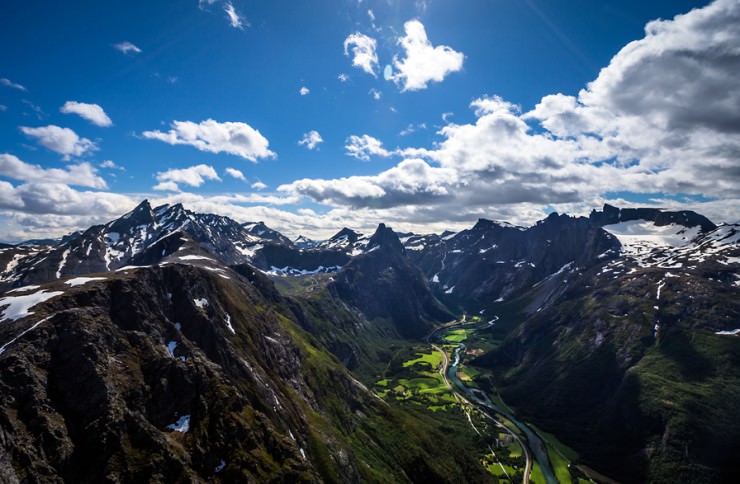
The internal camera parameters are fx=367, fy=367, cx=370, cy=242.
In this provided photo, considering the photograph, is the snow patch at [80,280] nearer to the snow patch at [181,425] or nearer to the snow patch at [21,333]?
the snow patch at [21,333]

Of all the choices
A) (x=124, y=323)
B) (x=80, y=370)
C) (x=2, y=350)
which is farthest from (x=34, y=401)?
(x=124, y=323)

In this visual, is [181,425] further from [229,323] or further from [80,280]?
[229,323]

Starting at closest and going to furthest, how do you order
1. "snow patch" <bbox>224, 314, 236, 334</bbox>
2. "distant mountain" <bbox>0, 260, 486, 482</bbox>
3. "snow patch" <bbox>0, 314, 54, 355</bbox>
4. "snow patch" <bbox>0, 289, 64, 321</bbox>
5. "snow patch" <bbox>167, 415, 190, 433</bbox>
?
"distant mountain" <bbox>0, 260, 486, 482</bbox> → "snow patch" <bbox>0, 314, 54, 355</bbox> → "snow patch" <bbox>167, 415, 190, 433</bbox> → "snow patch" <bbox>0, 289, 64, 321</bbox> → "snow patch" <bbox>224, 314, 236, 334</bbox>

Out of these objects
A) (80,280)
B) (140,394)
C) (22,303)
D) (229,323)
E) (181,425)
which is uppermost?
(80,280)

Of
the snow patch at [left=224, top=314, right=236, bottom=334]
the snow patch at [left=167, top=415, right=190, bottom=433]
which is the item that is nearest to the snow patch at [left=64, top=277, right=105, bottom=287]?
the snow patch at [left=224, top=314, right=236, bottom=334]

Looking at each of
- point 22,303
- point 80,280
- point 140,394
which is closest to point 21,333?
point 22,303

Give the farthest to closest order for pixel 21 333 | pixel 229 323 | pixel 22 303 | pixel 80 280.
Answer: pixel 229 323, pixel 80 280, pixel 22 303, pixel 21 333

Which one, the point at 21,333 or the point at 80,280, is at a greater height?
the point at 80,280

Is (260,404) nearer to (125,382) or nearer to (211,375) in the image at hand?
→ (211,375)

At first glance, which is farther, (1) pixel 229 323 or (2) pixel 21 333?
(1) pixel 229 323

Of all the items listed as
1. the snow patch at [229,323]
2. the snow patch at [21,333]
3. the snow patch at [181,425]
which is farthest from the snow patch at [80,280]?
the snow patch at [181,425]

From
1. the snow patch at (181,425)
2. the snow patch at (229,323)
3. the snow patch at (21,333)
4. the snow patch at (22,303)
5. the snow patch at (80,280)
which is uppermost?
the snow patch at (80,280)

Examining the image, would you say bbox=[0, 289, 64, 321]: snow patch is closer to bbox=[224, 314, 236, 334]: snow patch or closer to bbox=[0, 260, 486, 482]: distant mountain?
bbox=[0, 260, 486, 482]: distant mountain
